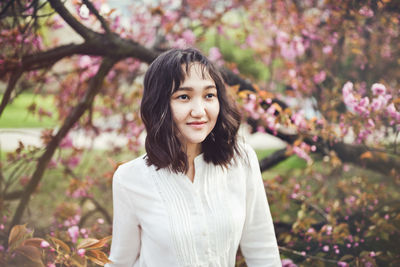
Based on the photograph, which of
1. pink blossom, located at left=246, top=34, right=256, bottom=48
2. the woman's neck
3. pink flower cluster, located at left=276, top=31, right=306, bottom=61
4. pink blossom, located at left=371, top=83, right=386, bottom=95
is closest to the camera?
→ the woman's neck

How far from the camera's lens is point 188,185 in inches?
48.4

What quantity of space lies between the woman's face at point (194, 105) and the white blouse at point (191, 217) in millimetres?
141

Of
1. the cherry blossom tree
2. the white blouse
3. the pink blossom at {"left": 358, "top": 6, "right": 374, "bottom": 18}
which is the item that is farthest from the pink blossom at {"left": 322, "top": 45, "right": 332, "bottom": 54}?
the white blouse

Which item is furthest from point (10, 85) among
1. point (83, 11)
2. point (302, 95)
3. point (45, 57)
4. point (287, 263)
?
point (302, 95)

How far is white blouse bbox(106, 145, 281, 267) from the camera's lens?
118cm

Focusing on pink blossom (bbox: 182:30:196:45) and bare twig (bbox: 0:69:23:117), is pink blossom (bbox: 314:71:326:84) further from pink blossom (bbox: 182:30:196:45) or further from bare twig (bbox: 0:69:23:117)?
bare twig (bbox: 0:69:23:117)

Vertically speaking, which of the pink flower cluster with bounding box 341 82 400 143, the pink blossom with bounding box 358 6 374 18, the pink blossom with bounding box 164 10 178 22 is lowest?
the pink flower cluster with bounding box 341 82 400 143

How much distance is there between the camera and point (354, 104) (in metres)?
1.92

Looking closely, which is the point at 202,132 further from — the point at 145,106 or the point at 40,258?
the point at 40,258

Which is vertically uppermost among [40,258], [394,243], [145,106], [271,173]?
[145,106]

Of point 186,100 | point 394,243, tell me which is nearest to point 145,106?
point 186,100

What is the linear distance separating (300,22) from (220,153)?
87.8 inches

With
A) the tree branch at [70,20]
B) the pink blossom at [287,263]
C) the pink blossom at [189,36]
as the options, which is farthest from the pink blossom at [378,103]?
the pink blossom at [189,36]

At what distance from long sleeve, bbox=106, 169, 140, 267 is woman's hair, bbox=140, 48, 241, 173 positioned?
0.13m
